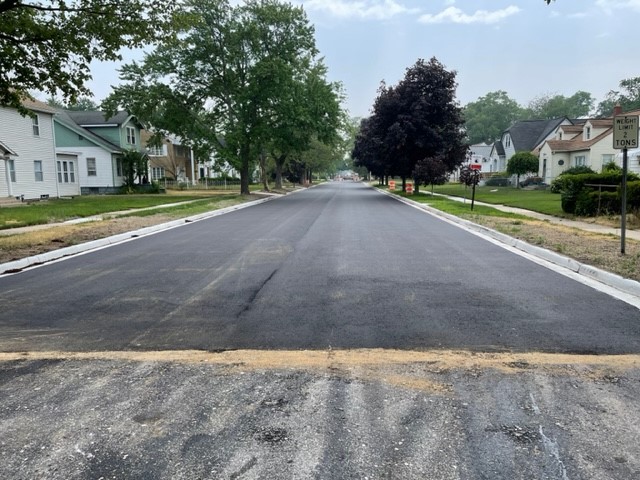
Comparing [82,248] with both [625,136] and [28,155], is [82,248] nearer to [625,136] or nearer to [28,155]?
[625,136]

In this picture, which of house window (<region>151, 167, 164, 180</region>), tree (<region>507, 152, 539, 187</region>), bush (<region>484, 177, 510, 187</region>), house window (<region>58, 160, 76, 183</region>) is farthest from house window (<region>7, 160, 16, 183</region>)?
bush (<region>484, 177, 510, 187</region>)

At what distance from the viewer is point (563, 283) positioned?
Result: 7562 mm

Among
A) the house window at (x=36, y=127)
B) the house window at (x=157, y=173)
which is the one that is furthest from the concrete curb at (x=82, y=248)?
the house window at (x=157, y=173)

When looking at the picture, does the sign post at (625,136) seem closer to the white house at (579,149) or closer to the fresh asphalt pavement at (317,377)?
the fresh asphalt pavement at (317,377)

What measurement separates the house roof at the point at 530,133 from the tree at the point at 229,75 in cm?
3323

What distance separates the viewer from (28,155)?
97.3ft

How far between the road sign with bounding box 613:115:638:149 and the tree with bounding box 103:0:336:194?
26.2 m

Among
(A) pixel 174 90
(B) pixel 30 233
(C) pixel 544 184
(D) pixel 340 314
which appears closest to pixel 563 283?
(D) pixel 340 314

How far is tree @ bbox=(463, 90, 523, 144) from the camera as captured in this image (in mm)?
114562

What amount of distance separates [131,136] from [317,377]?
43594 mm

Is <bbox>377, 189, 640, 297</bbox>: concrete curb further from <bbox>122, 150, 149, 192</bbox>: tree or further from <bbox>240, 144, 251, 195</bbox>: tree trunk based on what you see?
<bbox>122, 150, 149, 192</bbox>: tree

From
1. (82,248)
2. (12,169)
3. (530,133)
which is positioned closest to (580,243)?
(82,248)

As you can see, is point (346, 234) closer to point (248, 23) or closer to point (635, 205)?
point (635, 205)

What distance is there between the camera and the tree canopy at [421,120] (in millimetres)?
34906
